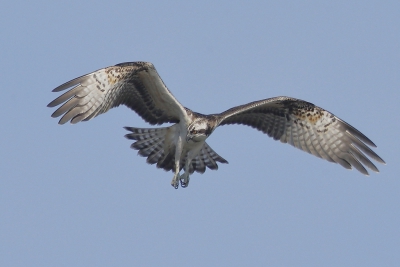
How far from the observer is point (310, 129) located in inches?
619

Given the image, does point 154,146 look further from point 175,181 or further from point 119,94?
point 119,94

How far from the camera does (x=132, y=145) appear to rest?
15.5 meters

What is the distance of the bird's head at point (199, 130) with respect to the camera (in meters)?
14.3

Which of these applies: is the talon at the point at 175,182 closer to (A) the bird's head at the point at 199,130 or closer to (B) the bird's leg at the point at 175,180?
(B) the bird's leg at the point at 175,180

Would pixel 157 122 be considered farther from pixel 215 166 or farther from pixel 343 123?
pixel 343 123

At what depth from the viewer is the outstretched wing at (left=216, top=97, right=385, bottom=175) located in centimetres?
1541

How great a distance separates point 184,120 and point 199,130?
42cm

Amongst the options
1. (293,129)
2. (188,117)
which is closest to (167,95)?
(188,117)

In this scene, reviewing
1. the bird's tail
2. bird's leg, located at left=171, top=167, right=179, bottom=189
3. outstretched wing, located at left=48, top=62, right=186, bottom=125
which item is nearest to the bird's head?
outstretched wing, located at left=48, top=62, right=186, bottom=125

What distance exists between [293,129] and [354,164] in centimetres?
131

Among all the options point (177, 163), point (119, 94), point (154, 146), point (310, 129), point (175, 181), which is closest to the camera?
point (119, 94)

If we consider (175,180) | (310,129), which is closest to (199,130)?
(175,180)

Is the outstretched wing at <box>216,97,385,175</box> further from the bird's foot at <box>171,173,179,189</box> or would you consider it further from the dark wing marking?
the bird's foot at <box>171,173,179,189</box>

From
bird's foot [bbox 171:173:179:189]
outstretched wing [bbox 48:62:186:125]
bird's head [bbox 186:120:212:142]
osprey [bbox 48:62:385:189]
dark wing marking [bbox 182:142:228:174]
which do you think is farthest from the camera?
→ dark wing marking [bbox 182:142:228:174]
